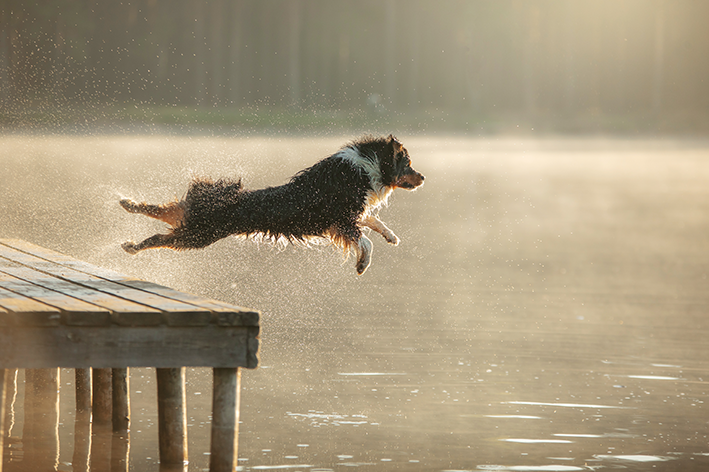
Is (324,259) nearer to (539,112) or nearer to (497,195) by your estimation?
(497,195)

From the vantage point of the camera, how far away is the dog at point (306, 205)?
751 cm

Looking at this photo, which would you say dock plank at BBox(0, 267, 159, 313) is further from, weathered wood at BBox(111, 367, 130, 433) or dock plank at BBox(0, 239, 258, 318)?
weathered wood at BBox(111, 367, 130, 433)

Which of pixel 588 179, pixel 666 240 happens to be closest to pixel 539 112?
pixel 588 179

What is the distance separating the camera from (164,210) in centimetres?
771

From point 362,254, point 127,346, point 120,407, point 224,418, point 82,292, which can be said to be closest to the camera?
point 127,346

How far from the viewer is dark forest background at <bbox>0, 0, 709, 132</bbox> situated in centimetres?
4975

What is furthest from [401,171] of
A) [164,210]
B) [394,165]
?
[164,210]

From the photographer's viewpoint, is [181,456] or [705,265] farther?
[705,265]

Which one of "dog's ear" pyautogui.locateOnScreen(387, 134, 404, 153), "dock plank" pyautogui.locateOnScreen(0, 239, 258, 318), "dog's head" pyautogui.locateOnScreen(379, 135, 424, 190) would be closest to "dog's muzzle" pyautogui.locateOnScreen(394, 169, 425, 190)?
"dog's head" pyautogui.locateOnScreen(379, 135, 424, 190)

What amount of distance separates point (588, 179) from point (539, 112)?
87.2 ft

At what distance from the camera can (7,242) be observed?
8.35 metres

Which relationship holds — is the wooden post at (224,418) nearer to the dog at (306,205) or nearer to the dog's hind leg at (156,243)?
the dog at (306,205)

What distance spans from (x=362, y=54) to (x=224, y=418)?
53.8 metres

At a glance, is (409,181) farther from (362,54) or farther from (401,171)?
(362,54)
